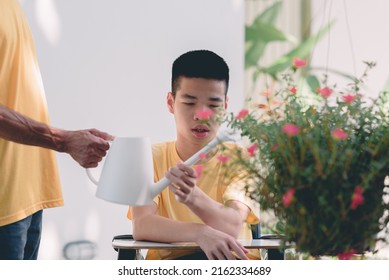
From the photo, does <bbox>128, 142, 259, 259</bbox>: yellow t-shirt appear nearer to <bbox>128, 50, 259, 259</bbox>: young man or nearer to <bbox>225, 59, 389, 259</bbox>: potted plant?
<bbox>128, 50, 259, 259</bbox>: young man

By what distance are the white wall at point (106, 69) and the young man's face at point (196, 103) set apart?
127 centimetres

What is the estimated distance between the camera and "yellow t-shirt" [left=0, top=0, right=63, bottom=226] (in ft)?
5.30

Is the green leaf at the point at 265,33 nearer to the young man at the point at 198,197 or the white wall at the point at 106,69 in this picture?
the white wall at the point at 106,69

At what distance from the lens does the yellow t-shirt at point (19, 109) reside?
63.6 inches

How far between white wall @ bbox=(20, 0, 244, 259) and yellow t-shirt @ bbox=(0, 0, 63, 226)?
4.65ft

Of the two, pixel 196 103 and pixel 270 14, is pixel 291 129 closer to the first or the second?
pixel 196 103

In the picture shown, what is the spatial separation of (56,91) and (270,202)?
2.15m

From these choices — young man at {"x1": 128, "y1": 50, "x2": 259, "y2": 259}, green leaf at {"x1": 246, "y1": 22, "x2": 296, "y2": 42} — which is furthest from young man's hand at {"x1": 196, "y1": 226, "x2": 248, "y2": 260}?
green leaf at {"x1": 246, "y1": 22, "x2": 296, "y2": 42}

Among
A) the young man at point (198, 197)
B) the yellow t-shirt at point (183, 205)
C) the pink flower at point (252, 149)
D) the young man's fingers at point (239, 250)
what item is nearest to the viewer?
the pink flower at point (252, 149)

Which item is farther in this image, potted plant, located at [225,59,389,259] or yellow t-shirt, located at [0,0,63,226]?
yellow t-shirt, located at [0,0,63,226]

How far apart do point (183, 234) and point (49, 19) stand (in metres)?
1.75

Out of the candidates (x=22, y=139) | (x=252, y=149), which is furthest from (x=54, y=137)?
(x=252, y=149)

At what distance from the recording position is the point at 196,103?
1.89 m

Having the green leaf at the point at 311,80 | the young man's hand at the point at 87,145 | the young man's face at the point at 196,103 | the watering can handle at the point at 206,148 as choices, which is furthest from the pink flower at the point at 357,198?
the green leaf at the point at 311,80
